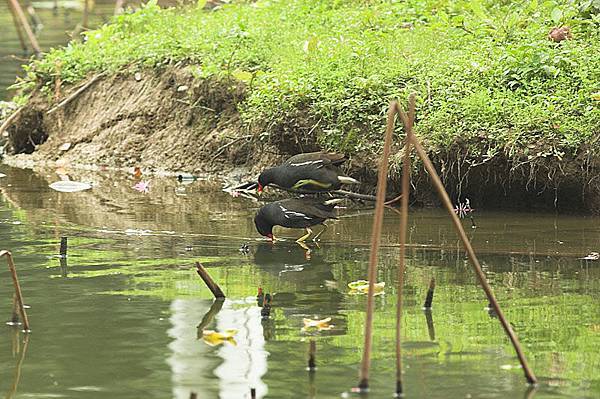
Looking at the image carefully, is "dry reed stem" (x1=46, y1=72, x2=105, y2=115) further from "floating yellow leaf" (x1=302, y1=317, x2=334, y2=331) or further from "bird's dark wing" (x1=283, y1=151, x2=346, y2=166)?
"floating yellow leaf" (x1=302, y1=317, x2=334, y2=331)

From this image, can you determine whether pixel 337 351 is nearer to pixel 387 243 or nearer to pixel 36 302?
pixel 36 302

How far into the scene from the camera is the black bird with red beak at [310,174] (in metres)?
9.56

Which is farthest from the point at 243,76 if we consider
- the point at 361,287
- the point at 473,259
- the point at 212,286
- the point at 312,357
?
the point at 473,259

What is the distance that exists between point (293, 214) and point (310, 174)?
536 mm

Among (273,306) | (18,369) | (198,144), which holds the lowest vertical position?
(18,369)

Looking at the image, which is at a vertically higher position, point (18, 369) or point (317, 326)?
point (317, 326)

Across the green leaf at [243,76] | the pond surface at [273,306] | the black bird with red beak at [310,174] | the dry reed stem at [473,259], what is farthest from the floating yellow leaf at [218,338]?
the green leaf at [243,76]

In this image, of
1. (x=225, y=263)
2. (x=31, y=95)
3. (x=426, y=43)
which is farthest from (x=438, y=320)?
(x=31, y=95)

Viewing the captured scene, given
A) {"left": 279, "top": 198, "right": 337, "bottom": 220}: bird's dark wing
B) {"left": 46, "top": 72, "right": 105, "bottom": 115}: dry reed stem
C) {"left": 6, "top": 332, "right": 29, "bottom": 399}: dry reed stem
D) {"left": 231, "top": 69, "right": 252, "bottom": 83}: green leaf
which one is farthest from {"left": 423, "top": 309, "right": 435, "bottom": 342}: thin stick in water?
{"left": 46, "top": 72, "right": 105, "bottom": 115}: dry reed stem

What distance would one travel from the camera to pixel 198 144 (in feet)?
42.4

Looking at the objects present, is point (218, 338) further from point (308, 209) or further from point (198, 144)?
point (198, 144)

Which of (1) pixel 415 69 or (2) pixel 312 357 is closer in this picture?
(2) pixel 312 357

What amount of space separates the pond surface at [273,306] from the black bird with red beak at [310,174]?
1.35 feet

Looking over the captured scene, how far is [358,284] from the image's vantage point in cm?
777
